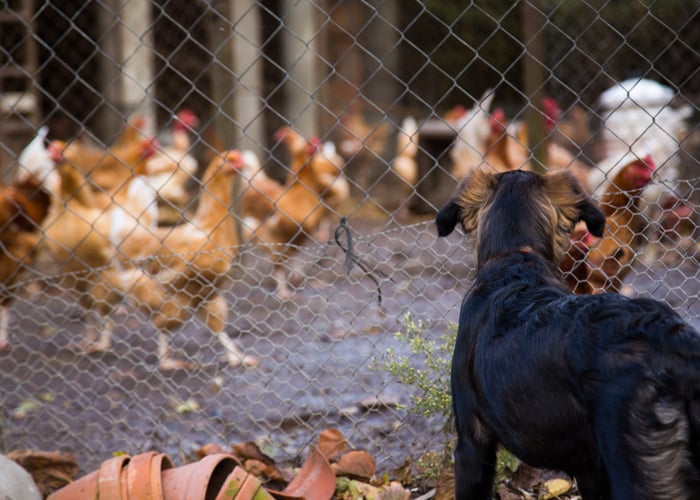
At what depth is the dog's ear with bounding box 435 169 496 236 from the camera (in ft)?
7.01

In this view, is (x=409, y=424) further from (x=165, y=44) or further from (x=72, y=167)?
(x=165, y=44)

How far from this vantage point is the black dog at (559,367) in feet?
4.81

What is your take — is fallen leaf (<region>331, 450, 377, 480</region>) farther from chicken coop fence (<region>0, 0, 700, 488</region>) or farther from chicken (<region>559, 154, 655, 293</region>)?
chicken (<region>559, 154, 655, 293</region>)

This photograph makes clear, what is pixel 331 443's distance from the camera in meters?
2.71

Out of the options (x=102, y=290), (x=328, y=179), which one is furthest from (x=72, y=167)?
(x=328, y=179)

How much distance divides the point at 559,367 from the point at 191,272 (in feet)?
9.75

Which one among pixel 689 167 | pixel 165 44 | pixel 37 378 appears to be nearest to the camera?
pixel 37 378

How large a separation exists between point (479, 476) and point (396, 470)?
774 mm

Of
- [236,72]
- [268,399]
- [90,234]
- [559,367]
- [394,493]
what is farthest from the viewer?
[236,72]

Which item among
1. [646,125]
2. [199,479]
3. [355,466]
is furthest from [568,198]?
[646,125]

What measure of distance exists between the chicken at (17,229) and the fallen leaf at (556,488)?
12.0ft

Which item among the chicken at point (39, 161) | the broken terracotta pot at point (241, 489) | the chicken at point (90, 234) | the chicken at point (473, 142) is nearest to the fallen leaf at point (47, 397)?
the chicken at point (90, 234)

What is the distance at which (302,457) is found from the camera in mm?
2969

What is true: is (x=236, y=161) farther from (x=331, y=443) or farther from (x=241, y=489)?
(x=241, y=489)
